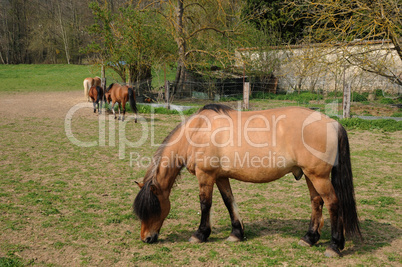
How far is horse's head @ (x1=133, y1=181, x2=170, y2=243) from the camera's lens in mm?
3869

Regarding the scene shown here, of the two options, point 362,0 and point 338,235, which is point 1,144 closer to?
point 338,235

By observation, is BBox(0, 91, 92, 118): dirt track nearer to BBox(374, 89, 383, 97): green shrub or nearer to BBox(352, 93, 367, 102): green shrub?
BBox(352, 93, 367, 102): green shrub

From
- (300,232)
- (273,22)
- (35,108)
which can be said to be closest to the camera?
(300,232)

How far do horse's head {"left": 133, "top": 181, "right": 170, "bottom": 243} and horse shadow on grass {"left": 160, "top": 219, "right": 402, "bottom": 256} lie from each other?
25 cm

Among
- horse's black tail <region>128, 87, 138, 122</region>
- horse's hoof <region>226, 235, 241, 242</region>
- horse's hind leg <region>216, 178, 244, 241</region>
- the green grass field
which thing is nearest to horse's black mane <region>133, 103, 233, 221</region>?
horse's hind leg <region>216, 178, 244, 241</region>

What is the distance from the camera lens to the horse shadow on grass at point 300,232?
395 cm

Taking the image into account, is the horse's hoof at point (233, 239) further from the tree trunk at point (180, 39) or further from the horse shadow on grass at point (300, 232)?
the tree trunk at point (180, 39)

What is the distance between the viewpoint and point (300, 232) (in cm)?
436

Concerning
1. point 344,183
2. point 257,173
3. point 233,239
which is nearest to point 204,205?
point 233,239

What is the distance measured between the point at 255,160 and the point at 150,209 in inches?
53.8

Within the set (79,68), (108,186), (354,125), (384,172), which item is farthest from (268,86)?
(79,68)

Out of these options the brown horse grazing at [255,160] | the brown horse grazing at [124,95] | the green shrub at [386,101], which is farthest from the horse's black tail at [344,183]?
the green shrub at [386,101]

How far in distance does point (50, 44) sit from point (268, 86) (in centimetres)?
3178

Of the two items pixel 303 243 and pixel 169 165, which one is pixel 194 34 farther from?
pixel 303 243
